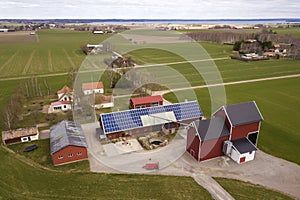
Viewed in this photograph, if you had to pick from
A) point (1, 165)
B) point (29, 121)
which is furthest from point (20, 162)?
point (29, 121)

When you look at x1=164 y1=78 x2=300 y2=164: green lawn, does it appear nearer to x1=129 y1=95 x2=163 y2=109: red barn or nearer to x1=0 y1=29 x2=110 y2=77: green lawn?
x1=129 y1=95 x2=163 y2=109: red barn

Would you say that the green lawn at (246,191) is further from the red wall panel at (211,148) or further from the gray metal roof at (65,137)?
the gray metal roof at (65,137)

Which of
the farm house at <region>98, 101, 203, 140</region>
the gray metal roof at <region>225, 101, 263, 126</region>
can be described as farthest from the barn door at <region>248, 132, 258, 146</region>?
the farm house at <region>98, 101, 203, 140</region>

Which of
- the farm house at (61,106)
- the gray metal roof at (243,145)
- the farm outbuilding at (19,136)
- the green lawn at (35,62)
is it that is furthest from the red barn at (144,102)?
the green lawn at (35,62)

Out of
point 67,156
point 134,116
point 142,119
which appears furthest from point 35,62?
point 67,156

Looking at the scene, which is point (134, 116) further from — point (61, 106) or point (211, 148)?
point (61, 106)

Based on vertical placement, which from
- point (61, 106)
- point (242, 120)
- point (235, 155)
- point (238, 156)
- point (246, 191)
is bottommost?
point (246, 191)
